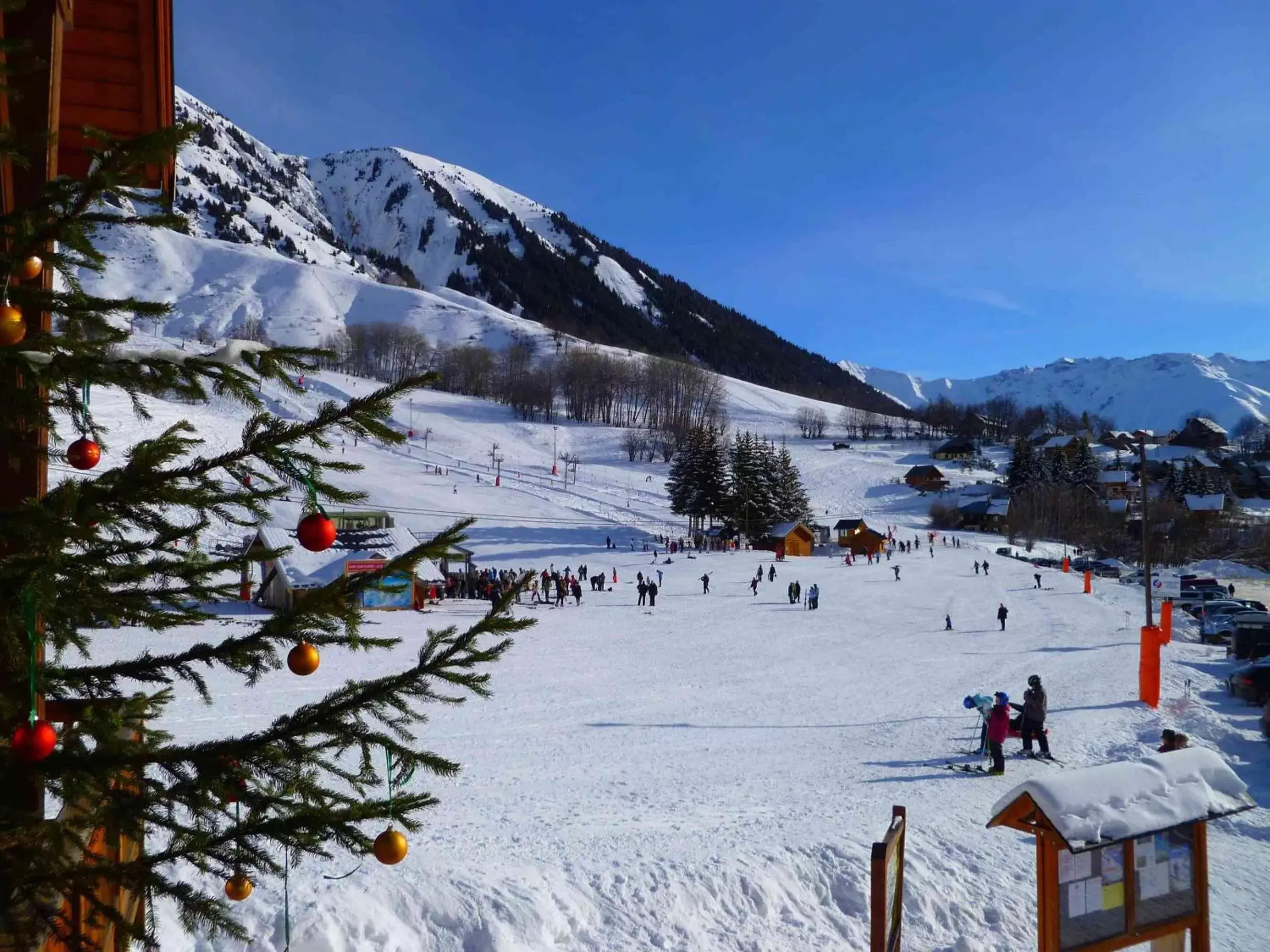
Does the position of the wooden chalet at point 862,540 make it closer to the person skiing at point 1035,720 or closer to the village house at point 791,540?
the village house at point 791,540

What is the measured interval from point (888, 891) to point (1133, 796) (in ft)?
5.87

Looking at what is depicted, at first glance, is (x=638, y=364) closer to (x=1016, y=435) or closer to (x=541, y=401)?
(x=541, y=401)

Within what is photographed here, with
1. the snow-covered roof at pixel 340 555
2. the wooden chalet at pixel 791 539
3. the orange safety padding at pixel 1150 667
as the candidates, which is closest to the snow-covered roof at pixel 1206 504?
the wooden chalet at pixel 791 539

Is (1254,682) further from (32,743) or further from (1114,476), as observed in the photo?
(1114,476)

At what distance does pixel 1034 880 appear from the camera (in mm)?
7363

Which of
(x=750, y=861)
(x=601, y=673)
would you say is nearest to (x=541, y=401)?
(x=601, y=673)

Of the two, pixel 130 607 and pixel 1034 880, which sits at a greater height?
pixel 130 607

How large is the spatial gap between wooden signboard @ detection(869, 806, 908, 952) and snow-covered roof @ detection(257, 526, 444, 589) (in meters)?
19.0

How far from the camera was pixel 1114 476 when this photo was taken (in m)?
88.2

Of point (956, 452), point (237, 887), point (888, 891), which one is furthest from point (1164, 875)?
point (956, 452)

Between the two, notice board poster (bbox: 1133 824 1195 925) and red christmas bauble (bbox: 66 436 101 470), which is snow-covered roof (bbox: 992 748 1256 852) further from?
red christmas bauble (bbox: 66 436 101 470)

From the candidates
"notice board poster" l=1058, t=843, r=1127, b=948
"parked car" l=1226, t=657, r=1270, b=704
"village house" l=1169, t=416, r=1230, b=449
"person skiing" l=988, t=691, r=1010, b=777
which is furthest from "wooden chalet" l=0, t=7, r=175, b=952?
"village house" l=1169, t=416, r=1230, b=449

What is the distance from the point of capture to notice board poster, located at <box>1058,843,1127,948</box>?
17.1 feet

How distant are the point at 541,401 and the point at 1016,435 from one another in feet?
235
